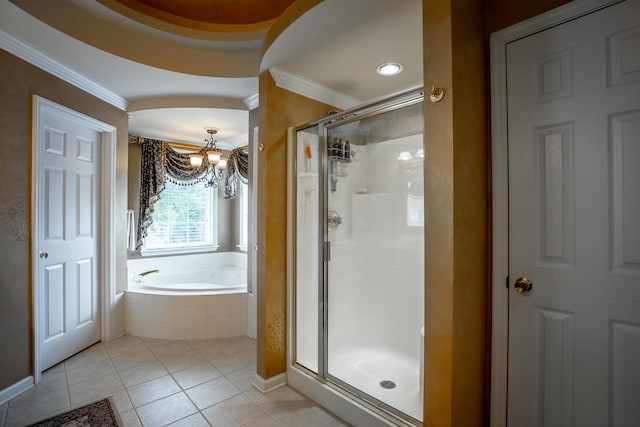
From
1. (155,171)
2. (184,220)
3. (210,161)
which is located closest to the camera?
(210,161)

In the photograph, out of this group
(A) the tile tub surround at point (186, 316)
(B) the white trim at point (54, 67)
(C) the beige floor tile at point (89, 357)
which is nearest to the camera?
(B) the white trim at point (54, 67)

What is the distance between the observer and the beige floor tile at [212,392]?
84.7 inches

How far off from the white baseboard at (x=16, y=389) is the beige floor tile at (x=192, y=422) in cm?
126

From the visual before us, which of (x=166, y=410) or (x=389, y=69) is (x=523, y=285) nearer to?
(x=389, y=69)

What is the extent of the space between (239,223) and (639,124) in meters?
4.63

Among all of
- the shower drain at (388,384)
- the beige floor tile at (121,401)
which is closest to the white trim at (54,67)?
the beige floor tile at (121,401)

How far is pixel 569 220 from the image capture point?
1357 mm

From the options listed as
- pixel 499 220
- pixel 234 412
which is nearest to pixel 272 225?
pixel 234 412

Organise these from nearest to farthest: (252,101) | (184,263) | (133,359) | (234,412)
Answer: (234,412) → (133,359) → (252,101) → (184,263)

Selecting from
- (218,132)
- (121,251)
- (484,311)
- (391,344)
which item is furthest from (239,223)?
(484,311)

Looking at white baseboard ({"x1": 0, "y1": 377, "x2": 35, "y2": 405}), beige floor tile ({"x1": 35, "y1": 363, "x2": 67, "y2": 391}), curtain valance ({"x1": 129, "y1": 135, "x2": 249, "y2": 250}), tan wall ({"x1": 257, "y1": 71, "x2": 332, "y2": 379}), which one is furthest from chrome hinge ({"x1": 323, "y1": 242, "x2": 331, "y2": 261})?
curtain valance ({"x1": 129, "y1": 135, "x2": 249, "y2": 250})

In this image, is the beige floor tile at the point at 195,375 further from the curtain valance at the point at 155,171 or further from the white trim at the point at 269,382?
the curtain valance at the point at 155,171

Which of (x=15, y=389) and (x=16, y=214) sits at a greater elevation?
(x=16, y=214)

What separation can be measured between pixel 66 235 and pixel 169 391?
1667 mm
